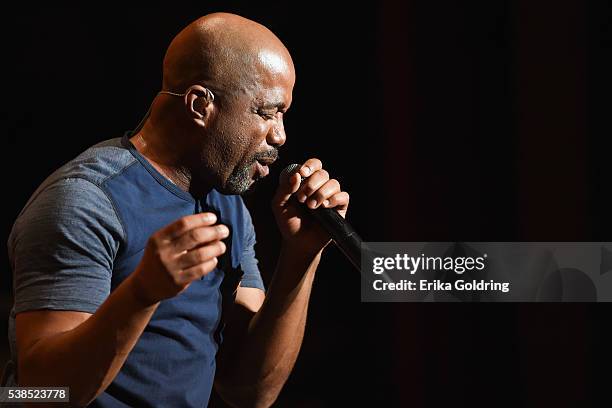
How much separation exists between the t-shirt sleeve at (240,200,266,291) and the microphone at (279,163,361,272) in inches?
5.5

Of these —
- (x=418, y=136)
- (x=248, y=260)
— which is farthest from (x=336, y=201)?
(x=418, y=136)

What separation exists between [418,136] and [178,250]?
4.48 ft

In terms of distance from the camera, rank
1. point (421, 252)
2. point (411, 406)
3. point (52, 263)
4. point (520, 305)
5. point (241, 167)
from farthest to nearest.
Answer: point (411, 406), point (520, 305), point (421, 252), point (241, 167), point (52, 263)

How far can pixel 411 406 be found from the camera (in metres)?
2.14

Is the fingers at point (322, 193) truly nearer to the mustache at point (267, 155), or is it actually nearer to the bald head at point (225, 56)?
the mustache at point (267, 155)

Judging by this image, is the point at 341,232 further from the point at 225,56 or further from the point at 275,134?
the point at 225,56

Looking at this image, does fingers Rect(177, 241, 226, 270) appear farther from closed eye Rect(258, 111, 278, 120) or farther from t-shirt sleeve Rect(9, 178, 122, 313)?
closed eye Rect(258, 111, 278, 120)

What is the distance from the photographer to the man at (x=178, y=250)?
878mm

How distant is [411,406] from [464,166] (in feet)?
2.35

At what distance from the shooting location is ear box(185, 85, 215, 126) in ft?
3.60

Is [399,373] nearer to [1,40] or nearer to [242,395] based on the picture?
[242,395]

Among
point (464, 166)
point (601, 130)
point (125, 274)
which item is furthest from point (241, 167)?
point (601, 130)

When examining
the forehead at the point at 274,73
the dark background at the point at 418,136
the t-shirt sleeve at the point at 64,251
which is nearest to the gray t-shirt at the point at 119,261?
the t-shirt sleeve at the point at 64,251

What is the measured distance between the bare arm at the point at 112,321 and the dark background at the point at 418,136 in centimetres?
126
